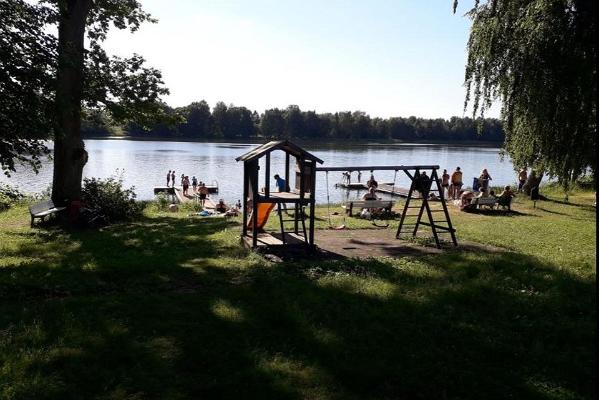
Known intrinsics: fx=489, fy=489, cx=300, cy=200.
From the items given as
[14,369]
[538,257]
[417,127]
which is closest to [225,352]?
[14,369]

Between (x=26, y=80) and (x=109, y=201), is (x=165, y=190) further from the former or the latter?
(x=26, y=80)

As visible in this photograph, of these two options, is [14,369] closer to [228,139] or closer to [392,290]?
[392,290]

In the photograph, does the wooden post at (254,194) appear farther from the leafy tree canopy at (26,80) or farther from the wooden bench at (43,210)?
the wooden bench at (43,210)

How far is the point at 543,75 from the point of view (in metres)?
12.7

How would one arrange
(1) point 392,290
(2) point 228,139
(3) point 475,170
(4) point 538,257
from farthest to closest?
1. (2) point 228,139
2. (3) point 475,170
3. (4) point 538,257
4. (1) point 392,290

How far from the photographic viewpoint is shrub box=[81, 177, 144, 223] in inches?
653

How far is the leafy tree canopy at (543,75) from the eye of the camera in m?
11.7

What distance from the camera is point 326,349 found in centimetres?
564

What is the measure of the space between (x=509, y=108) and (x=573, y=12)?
3.42 m

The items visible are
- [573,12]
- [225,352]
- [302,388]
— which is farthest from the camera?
[573,12]

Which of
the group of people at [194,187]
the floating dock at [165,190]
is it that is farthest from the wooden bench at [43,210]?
the floating dock at [165,190]

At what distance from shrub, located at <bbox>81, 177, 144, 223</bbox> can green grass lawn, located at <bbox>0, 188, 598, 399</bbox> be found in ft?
18.9

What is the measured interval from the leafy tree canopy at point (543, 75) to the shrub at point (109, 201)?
12210 millimetres

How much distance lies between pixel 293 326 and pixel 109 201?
12.6m
